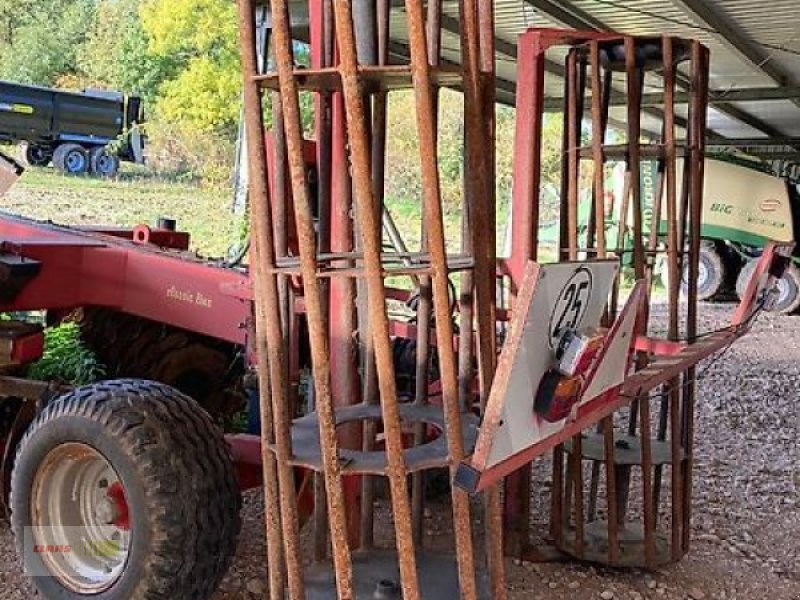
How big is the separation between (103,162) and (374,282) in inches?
732

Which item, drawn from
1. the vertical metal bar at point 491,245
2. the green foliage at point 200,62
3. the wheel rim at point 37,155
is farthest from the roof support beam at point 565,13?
the wheel rim at point 37,155

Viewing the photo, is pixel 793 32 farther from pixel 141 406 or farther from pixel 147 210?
pixel 147 210

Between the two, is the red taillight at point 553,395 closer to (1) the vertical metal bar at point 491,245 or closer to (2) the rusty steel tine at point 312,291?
(1) the vertical metal bar at point 491,245

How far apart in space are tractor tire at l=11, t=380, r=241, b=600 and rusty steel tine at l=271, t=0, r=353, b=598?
831 millimetres

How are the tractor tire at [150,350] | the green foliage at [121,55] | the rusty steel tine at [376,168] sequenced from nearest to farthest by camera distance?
the rusty steel tine at [376,168]
the tractor tire at [150,350]
the green foliage at [121,55]

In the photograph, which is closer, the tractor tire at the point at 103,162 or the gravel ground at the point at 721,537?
the gravel ground at the point at 721,537

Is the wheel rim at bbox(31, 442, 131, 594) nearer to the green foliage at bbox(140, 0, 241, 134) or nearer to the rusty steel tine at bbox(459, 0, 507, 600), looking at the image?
the rusty steel tine at bbox(459, 0, 507, 600)

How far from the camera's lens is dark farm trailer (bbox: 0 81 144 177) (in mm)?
17734

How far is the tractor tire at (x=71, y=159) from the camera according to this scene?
18922 mm

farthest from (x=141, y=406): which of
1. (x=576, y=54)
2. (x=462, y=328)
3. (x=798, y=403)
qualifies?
(x=798, y=403)

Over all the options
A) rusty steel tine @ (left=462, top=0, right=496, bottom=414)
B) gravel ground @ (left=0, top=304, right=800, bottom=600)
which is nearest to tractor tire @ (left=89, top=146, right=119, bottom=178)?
gravel ground @ (left=0, top=304, right=800, bottom=600)

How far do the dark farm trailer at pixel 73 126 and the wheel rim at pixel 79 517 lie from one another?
1552cm

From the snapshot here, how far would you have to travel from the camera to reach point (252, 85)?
8.17ft

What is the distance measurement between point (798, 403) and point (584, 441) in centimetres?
432
